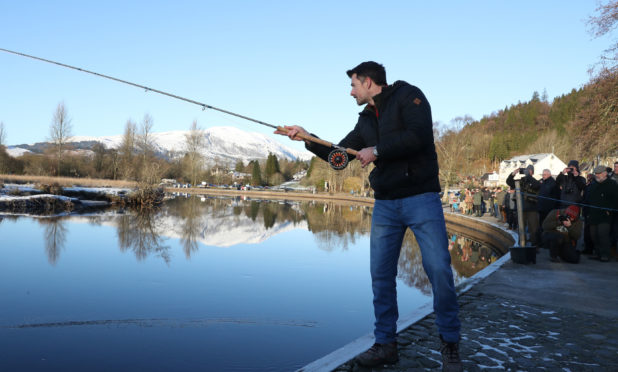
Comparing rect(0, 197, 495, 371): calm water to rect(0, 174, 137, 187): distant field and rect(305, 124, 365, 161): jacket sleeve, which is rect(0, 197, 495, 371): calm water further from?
rect(0, 174, 137, 187): distant field

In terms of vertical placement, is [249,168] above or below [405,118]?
above

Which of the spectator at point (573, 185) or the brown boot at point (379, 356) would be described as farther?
the spectator at point (573, 185)

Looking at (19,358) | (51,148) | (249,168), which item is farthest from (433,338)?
(249,168)

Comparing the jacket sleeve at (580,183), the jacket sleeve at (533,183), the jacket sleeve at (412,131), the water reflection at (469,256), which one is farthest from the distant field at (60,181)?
the jacket sleeve at (412,131)

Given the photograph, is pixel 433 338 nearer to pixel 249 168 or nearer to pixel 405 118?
pixel 405 118

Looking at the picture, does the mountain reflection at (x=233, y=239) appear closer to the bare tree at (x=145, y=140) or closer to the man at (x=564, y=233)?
the man at (x=564, y=233)

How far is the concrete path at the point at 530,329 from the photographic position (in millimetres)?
2969

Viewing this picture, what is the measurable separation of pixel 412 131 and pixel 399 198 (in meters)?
0.45

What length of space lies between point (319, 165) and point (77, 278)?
2616 inches

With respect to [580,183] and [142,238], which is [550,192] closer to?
[580,183]

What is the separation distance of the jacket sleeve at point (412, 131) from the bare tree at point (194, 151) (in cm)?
7754

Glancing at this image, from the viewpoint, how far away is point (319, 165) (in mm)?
73438

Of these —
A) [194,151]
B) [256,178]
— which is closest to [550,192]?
[194,151]

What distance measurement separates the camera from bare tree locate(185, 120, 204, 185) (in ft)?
253
